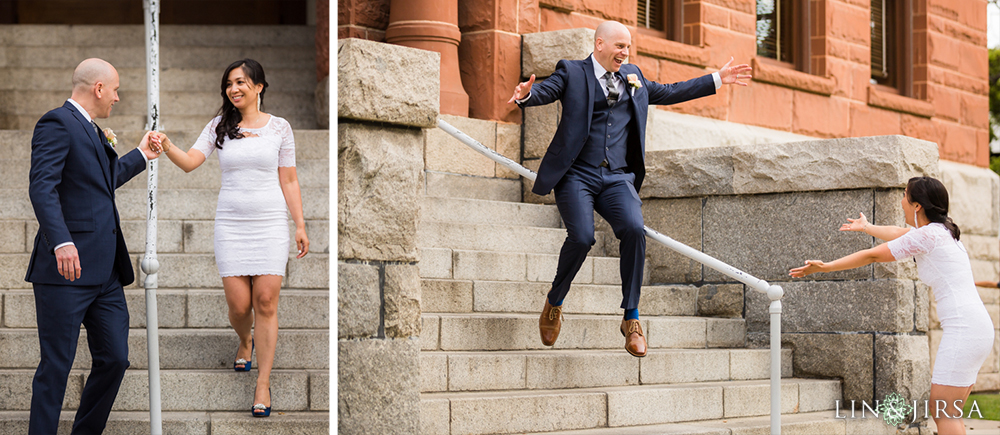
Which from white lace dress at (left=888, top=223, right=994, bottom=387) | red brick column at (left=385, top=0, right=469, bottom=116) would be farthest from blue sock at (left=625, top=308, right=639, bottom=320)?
red brick column at (left=385, top=0, right=469, bottom=116)

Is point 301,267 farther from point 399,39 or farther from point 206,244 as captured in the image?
point 399,39

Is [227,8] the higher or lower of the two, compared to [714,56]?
higher

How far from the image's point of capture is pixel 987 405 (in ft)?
27.2

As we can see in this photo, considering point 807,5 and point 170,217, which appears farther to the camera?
point 807,5

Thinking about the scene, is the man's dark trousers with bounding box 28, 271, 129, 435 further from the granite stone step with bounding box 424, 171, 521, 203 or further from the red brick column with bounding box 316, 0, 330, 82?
the red brick column with bounding box 316, 0, 330, 82

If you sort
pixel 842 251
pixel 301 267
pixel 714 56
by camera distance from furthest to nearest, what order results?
pixel 714 56 → pixel 842 251 → pixel 301 267

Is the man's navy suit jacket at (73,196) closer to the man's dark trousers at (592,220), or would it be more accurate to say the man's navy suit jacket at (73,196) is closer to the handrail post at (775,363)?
the man's dark trousers at (592,220)

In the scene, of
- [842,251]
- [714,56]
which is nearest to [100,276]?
[842,251]

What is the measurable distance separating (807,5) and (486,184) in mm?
5147

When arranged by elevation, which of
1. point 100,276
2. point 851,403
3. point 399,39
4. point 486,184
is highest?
point 399,39

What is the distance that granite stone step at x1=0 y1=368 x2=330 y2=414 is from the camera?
17.0 ft

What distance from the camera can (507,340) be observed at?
5.66 meters

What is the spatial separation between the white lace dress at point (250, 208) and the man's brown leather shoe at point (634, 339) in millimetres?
1738

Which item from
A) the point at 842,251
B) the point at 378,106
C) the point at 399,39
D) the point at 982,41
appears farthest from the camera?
the point at 982,41
